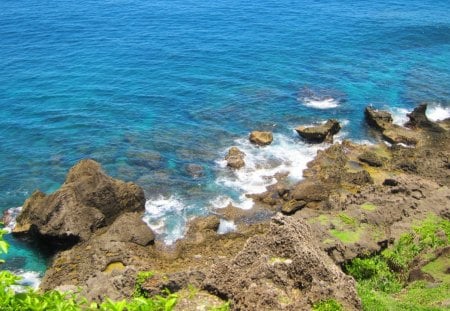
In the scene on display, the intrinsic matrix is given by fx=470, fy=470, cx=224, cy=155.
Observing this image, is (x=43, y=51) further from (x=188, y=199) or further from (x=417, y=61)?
(x=417, y=61)

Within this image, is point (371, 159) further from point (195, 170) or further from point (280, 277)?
point (280, 277)

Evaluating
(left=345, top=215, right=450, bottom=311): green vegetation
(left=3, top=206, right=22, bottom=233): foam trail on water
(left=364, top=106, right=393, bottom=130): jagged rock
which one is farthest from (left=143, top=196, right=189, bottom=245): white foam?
(left=364, top=106, right=393, bottom=130): jagged rock

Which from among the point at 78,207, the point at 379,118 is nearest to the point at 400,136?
the point at 379,118

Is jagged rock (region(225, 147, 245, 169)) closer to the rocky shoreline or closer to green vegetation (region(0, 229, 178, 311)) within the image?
the rocky shoreline

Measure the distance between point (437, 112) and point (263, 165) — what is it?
2815cm

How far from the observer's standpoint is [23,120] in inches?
2346

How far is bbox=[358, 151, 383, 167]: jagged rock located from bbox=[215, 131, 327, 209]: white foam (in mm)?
5253

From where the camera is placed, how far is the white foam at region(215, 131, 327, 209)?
156 feet

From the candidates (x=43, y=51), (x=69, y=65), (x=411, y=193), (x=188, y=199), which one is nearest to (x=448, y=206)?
(x=411, y=193)

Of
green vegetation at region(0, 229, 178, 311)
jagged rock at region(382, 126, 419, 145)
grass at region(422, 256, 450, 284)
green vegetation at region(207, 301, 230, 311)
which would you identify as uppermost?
green vegetation at region(0, 229, 178, 311)

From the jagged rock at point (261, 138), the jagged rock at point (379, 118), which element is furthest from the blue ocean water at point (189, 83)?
the jagged rock at point (379, 118)

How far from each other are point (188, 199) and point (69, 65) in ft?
127

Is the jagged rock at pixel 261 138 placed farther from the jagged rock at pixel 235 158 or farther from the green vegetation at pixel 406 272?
the green vegetation at pixel 406 272

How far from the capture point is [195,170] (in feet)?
167
